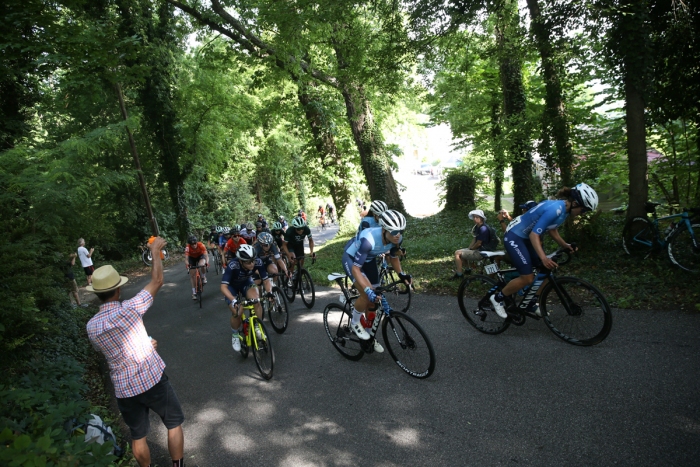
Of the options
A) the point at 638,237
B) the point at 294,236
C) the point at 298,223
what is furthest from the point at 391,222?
the point at 638,237

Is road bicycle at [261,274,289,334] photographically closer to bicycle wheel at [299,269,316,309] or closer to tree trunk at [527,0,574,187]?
bicycle wheel at [299,269,316,309]

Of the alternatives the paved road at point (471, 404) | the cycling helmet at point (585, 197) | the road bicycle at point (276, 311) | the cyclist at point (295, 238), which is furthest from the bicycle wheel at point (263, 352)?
the cycling helmet at point (585, 197)

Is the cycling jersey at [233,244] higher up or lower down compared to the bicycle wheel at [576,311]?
higher up

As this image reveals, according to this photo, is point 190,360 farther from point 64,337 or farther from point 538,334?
point 538,334

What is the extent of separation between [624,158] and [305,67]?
1144 centimetres

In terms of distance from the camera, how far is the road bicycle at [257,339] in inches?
225

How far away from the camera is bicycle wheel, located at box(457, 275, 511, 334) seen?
19.0 feet

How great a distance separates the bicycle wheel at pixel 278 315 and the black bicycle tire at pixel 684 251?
6.66 meters

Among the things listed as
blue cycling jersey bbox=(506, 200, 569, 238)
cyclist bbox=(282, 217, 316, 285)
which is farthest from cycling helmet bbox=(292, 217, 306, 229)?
blue cycling jersey bbox=(506, 200, 569, 238)

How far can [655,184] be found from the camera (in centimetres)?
887

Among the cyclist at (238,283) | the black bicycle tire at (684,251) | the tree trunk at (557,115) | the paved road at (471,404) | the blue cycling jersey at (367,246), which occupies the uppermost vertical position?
the tree trunk at (557,115)

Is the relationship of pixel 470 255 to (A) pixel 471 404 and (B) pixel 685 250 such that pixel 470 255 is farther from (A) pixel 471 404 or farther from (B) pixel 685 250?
(A) pixel 471 404

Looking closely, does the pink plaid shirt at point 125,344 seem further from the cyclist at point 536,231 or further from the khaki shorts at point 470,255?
the khaki shorts at point 470,255

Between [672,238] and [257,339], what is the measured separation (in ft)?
22.7
